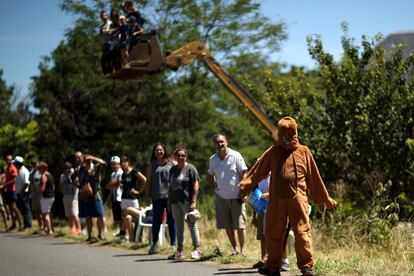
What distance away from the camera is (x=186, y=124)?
2497 centimetres

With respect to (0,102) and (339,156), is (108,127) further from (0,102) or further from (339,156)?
(0,102)

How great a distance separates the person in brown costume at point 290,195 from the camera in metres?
8.66

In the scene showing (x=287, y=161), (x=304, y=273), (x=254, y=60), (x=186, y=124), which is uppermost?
(x=254, y=60)

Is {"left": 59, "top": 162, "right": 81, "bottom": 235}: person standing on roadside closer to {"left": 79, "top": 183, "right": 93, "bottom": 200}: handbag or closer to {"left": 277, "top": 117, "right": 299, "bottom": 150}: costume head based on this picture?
{"left": 79, "top": 183, "right": 93, "bottom": 200}: handbag

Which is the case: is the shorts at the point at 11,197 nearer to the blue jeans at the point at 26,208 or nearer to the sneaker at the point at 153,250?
the blue jeans at the point at 26,208

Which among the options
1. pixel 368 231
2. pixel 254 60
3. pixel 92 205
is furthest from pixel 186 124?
pixel 368 231

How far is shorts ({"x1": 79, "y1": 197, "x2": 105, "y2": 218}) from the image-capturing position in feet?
50.7

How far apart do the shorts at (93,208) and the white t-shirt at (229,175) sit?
4599 mm

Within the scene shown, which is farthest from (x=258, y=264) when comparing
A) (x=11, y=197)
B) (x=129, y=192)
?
(x=11, y=197)

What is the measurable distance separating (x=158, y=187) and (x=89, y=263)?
2010mm

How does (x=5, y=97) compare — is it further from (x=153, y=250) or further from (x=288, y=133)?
(x=288, y=133)

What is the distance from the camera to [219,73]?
664 inches

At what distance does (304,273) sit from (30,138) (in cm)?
2016

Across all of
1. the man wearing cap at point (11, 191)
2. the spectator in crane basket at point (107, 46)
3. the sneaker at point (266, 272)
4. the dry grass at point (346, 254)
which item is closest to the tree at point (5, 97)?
the man wearing cap at point (11, 191)
